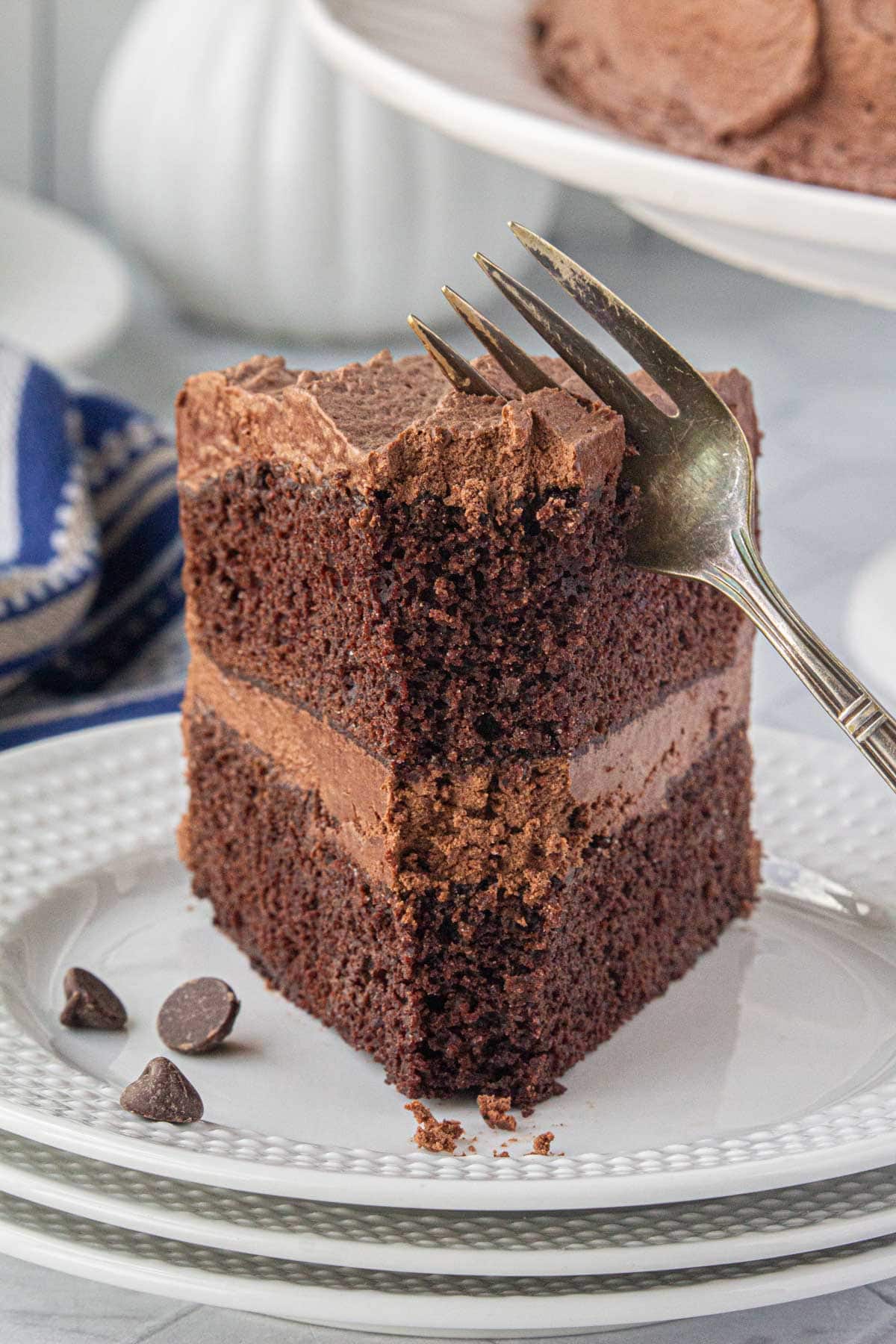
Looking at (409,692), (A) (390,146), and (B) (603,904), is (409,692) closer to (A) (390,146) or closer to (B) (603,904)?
(B) (603,904)

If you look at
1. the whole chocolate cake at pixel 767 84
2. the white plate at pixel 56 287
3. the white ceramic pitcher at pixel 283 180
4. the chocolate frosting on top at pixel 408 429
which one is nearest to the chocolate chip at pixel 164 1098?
the chocolate frosting on top at pixel 408 429

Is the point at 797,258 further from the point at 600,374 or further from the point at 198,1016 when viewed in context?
the point at 198,1016

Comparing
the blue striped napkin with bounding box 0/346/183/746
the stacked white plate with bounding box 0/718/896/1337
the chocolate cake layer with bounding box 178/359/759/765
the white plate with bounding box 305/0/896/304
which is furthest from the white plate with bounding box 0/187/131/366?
the chocolate cake layer with bounding box 178/359/759/765

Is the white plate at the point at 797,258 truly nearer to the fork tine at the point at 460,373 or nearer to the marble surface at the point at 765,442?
the fork tine at the point at 460,373

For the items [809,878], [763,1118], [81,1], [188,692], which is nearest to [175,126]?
[81,1]

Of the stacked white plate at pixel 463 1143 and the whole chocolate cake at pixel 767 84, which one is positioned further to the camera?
the whole chocolate cake at pixel 767 84

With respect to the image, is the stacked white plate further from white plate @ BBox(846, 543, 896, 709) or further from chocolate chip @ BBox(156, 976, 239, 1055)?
white plate @ BBox(846, 543, 896, 709)

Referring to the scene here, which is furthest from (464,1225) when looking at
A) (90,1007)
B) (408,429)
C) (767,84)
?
(767,84)

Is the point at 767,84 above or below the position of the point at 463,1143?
above
